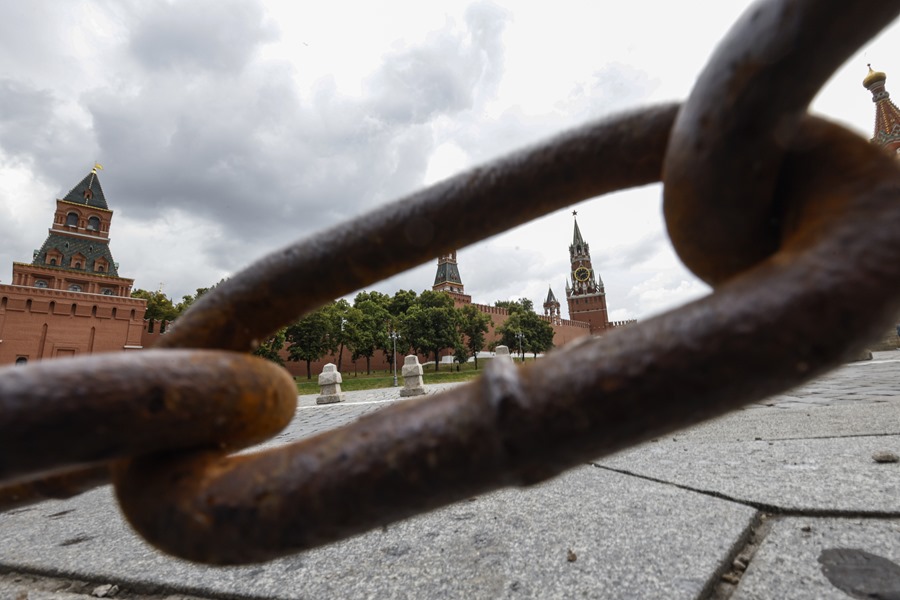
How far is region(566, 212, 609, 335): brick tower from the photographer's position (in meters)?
77.7

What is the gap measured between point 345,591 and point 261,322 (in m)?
1.00

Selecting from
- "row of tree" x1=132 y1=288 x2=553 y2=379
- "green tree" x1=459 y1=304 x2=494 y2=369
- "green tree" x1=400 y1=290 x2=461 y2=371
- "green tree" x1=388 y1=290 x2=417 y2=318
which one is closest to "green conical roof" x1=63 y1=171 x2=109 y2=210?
"row of tree" x1=132 y1=288 x2=553 y2=379

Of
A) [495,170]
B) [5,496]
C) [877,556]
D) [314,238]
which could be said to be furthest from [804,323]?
[877,556]

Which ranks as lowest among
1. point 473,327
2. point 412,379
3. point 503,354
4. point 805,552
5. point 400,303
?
point 805,552

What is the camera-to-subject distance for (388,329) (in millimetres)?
41844

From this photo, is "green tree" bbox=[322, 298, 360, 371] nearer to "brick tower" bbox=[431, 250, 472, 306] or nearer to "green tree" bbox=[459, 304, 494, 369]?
"green tree" bbox=[459, 304, 494, 369]

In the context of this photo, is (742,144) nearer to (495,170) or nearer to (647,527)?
(495,170)

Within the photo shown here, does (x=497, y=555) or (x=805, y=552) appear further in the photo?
(x=497, y=555)

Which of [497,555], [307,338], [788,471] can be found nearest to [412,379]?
[788,471]

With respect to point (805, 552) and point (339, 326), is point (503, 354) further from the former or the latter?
point (339, 326)

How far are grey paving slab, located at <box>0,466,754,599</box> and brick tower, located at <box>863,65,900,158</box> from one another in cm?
4296

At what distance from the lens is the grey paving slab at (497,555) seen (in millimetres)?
1227

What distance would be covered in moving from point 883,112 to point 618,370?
49.5m

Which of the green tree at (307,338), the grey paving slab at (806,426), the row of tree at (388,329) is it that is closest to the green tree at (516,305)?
the row of tree at (388,329)
